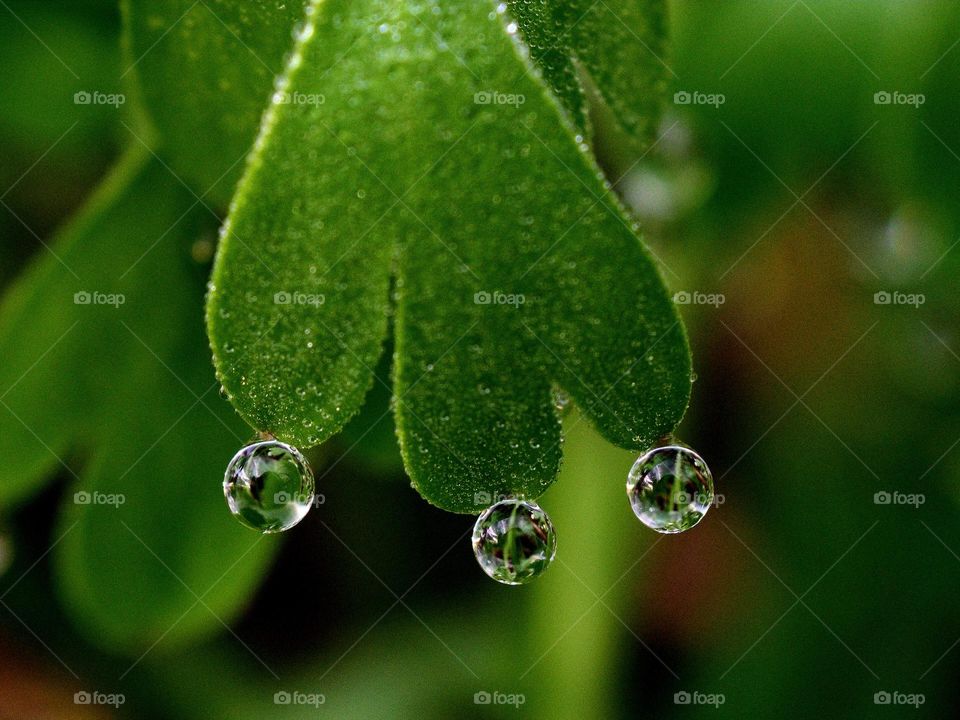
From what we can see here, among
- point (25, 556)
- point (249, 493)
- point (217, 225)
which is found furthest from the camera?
point (25, 556)

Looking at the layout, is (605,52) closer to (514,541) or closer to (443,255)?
(443,255)

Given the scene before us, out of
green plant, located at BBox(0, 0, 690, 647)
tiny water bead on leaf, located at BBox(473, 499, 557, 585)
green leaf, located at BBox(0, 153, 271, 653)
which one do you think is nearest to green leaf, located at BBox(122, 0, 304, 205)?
→ green plant, located at BBox(0, 0, 690, 647)

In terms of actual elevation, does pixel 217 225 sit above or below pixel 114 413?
above

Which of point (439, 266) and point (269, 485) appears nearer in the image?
point (439, 266)

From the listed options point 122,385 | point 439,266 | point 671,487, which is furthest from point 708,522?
point 439,266

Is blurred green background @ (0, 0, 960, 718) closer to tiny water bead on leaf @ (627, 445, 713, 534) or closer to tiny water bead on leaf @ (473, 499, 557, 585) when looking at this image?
tiny water bead on leaf @ (473, 499, 557, 585)

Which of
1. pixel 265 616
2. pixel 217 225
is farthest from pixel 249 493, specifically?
pixel 265 616

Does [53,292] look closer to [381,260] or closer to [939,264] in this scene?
[381,260]
